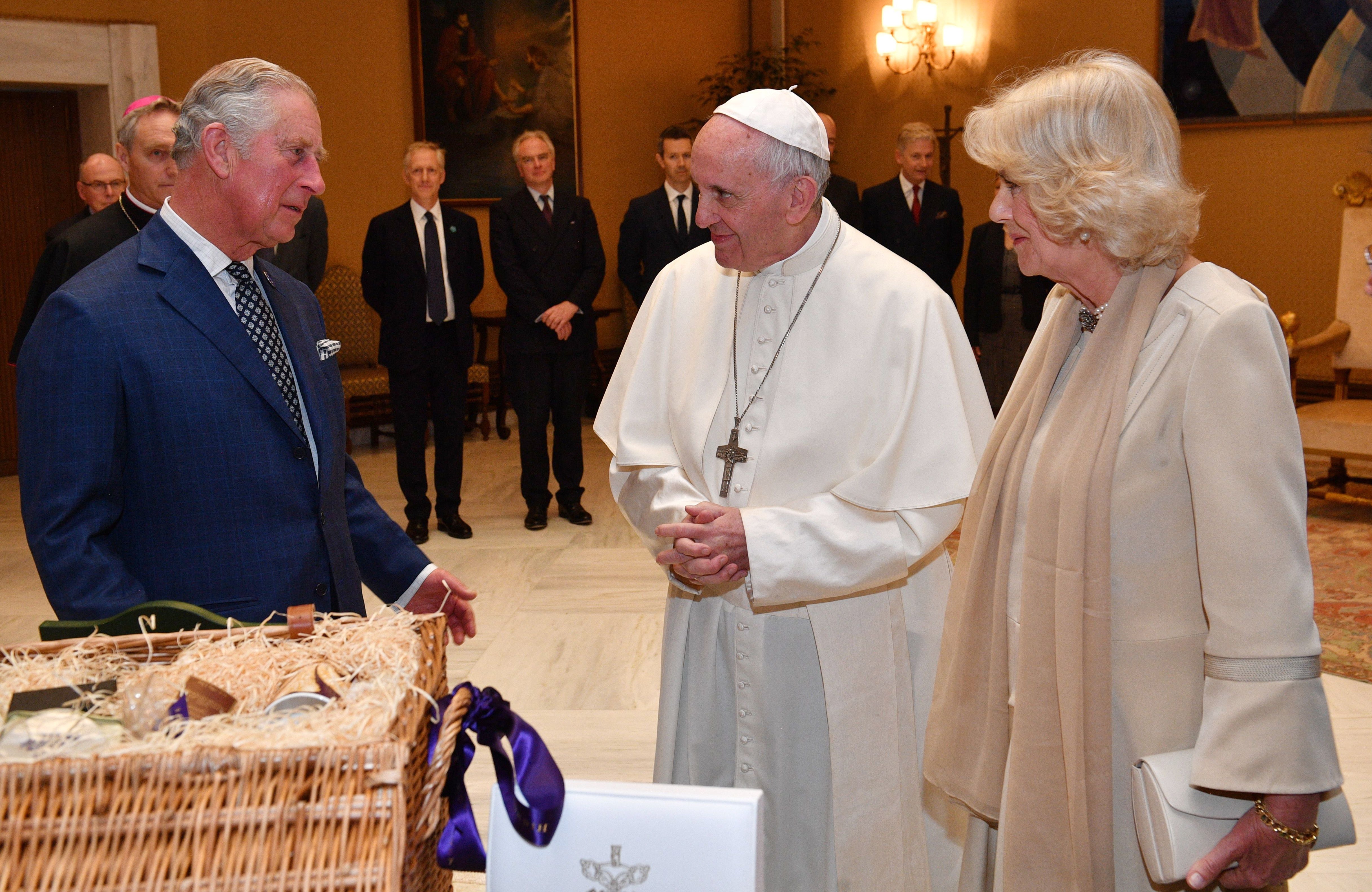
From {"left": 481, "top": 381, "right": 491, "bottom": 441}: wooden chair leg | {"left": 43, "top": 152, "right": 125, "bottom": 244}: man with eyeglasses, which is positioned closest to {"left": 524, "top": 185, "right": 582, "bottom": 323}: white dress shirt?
{"left": 43, "top": 152, "right": 125, "bottom": 244}: man with eyeglasses

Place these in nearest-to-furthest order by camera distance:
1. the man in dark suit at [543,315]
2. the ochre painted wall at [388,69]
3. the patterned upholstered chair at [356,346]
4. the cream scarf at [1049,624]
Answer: the cream scarf at [1049,624] → the man in dark suit at [543,315] → the ochre painted wall at [388,69] → the patterned upholstered chair at [356,346]

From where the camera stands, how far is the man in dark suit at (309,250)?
6.10 metres

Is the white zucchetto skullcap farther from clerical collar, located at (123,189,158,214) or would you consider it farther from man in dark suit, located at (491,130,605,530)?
man in dark suit, located at (491,130,605,530)

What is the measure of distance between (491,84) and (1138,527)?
9572 mm

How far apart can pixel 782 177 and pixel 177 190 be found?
115cm

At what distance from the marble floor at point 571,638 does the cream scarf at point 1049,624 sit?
1.79m

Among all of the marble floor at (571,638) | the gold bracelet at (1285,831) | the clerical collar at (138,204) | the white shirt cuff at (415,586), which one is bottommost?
the marble floor at (571,638)

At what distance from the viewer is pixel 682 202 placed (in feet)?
23.9

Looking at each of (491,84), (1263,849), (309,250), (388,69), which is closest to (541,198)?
(309,250)

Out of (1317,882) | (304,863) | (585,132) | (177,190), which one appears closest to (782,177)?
(177,190)

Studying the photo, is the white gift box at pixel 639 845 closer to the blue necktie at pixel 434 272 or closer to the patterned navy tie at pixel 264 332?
the patterned navy tie at pixel 264 332

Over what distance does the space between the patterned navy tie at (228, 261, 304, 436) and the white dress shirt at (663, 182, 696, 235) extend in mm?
5417

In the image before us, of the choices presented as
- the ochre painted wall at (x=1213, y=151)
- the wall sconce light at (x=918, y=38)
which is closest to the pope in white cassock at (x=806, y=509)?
the ochre painted wall at (x=1213, y=151)

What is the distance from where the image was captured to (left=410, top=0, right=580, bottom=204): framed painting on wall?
992 cm
